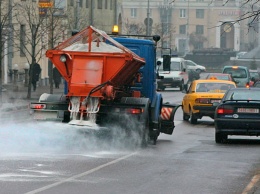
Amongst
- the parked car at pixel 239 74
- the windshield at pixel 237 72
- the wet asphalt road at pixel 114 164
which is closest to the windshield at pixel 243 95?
the wet asphalt road at pixel 114 164

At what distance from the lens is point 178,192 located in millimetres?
13969

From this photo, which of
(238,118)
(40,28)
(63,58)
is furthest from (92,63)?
(40,28)

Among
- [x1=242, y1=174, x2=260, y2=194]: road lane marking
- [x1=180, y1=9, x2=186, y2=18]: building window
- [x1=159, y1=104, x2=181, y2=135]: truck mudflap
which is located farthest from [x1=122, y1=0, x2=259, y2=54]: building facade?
[x1=242, y1=174, x2=260, y2=194]: road lane marking

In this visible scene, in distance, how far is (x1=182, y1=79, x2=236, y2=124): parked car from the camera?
31344 millimetres

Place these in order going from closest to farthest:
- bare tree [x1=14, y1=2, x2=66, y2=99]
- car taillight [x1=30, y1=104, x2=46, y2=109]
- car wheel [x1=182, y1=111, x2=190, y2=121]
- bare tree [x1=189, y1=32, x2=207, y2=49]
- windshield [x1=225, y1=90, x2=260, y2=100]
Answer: car taillight [x1=30, y1=104, x2=46, y2=109] → windshield [x1=225, y1=90, x2=260, y2=100] → car wheel [x1=182, y1=111, x2=190, y2=121] → bare tree [x1=14, y1=2, x2=66, y2=99] → bare tree [x1=189, y1=32, x2=207, y2=49]

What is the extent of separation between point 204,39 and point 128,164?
402ft

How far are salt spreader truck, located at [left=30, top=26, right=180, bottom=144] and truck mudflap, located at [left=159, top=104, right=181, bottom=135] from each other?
2841 mm

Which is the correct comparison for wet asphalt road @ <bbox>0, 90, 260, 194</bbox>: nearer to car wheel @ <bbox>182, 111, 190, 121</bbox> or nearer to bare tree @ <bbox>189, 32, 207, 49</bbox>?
car wheel @ <bbox>182, 111, 190, 121</bbox>

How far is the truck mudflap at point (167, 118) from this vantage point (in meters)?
24.6

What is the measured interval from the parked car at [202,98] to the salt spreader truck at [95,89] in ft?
32.0

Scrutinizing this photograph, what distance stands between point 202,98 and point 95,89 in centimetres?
1154

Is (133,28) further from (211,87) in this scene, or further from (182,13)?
(211,87)

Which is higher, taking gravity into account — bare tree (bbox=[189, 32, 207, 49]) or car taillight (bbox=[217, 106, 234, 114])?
bare tree (bbox=[189, 32, 207, 49])

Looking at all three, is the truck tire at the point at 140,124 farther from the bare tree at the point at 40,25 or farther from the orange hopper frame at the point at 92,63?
the bare tree at the point at 40,25
